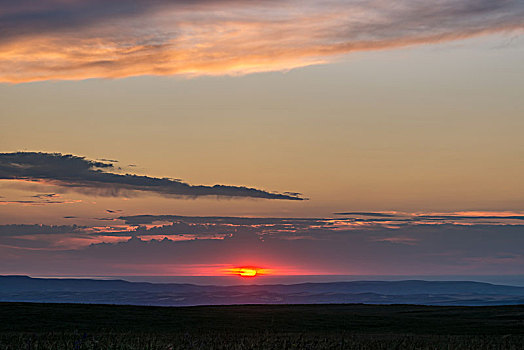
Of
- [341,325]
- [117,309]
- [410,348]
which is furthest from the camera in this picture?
[117,309]

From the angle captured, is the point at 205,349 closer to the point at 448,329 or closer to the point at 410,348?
the point at 410,348

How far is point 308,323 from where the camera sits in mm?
69688

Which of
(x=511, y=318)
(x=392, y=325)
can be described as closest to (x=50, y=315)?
(x=392, y=325)

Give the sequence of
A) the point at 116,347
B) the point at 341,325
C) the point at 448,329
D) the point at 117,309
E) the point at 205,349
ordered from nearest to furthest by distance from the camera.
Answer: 1. the point at 116,347
2. the point at 205,349
3. the point at 448,329
4. the point at 341,325
5. the point at 117,309

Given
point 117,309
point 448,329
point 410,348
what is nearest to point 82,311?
point 117,309

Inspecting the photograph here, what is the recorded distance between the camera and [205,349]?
17766 mm

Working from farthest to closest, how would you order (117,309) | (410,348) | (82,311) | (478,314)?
(478,314) < (117,309) < (82,311) < (410,348)

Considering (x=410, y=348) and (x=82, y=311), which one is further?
(x=82, y=311)

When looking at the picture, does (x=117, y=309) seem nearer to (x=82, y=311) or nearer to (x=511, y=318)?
(x=82, y=311)

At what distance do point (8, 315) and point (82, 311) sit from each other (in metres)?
11.2

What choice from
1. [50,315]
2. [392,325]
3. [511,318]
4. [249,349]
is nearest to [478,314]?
[511,318]

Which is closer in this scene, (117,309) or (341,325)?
(341,325)

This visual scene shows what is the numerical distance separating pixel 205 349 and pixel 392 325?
178 feet

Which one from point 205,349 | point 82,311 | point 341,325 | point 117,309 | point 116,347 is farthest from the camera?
point 117,309
